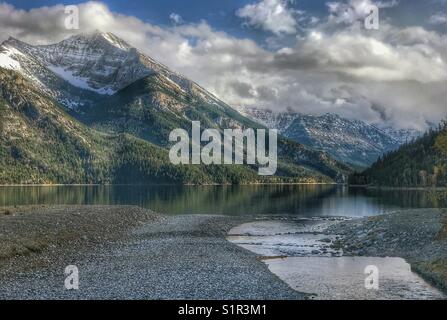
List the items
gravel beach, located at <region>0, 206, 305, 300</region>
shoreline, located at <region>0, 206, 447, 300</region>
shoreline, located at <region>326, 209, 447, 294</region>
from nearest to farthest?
gravel beach, located at <region>0, 206, 305, 300</region> < shoreline, located at <region>0, 206, 447, 300</region> < shoreline, located at <region>326, 209, 447, 294</region>

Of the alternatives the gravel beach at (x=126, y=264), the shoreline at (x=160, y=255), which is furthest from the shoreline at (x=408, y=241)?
the gravel beach at (x=126, y=264)

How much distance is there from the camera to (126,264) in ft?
158

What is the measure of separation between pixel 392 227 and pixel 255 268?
3207 centimetres

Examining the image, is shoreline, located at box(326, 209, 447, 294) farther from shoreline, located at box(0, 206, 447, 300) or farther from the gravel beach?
the gravel beach

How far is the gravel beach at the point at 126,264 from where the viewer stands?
36.1 meters

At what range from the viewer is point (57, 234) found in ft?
198

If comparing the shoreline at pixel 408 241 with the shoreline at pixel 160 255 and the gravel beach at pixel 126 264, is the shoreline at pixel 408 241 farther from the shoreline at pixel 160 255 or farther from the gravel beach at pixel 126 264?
the gravel beach at pixel 126 264

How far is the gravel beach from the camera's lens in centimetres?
3612

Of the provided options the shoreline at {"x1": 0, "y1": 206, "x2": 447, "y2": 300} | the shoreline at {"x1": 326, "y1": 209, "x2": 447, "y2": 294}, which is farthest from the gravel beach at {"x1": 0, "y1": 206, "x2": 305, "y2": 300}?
the shoreline at {"x1": 326, "y1": 209, "x2": 447, "y2": 294}

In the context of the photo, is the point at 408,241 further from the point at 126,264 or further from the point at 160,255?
the point at 126,264

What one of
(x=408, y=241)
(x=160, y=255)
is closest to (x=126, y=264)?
(x=160, y=255)
